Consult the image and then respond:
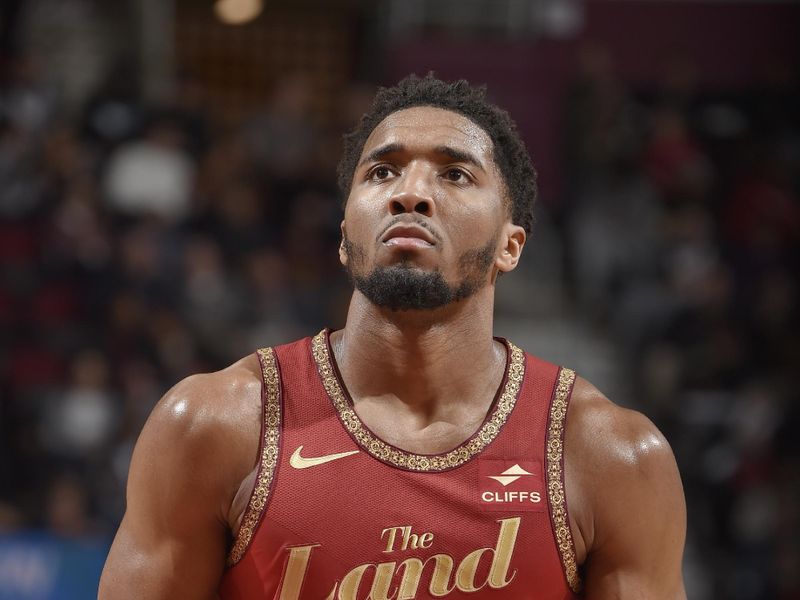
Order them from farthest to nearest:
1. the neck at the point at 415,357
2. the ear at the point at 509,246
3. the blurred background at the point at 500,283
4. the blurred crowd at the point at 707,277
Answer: the blurred crowd at the point at 707,277
the blurred background at the point at 500,283
the ear at the point at 509,246
the neck at the point at 415,357

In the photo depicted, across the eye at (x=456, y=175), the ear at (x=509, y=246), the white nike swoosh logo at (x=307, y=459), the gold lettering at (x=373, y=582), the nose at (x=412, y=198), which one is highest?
the eye at (x=456, y=175)

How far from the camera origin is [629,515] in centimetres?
293

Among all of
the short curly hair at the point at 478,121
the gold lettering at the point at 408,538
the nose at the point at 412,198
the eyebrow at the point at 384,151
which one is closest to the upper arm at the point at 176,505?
the gold lettering at the point at 408,538

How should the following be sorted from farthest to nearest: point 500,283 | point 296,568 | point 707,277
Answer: point 500,283, point 707,277, point 296,568

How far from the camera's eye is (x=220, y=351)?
832 cm

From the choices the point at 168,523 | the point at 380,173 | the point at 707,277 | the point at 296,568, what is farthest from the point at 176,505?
the point at 707,277

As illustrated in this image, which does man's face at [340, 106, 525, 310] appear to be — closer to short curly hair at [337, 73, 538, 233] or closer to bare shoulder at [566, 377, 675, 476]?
short curly hair at [337, 73, 538, 233]

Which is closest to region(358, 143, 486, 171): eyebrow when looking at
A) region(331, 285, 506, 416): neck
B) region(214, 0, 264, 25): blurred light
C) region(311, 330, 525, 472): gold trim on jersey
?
region(331, 285, 506, 416): neck

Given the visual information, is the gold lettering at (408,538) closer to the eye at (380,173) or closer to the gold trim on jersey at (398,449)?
the gold trim on jersey at (398,449)

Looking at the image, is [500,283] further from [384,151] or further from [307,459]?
[307,459]

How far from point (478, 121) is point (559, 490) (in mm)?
1015

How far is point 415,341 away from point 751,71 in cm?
949

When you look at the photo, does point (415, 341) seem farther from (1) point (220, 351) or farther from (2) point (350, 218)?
(1) point (220, 351)

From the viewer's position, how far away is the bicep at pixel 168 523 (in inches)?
112
